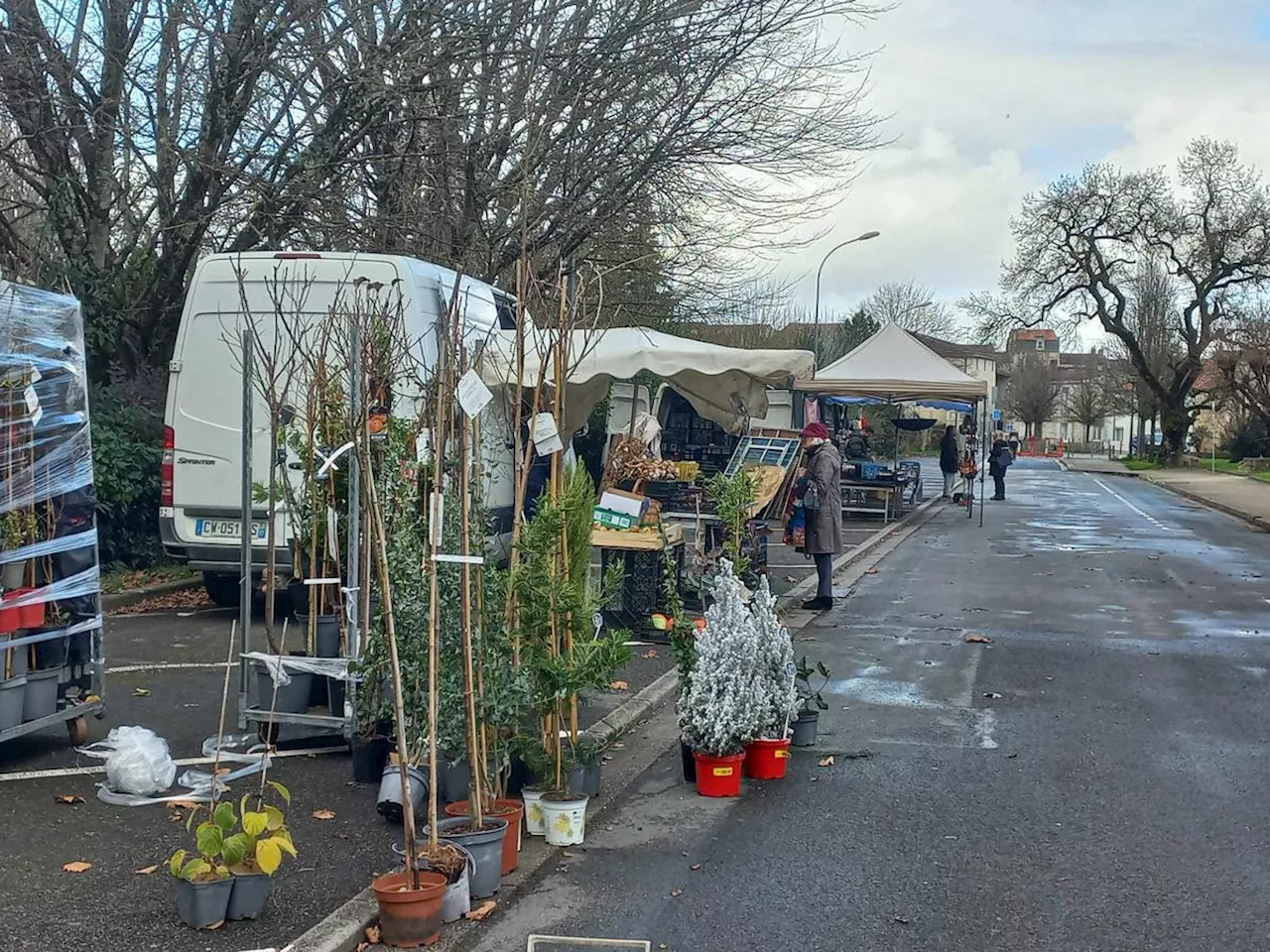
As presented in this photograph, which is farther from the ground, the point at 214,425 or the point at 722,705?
the point at 214,425

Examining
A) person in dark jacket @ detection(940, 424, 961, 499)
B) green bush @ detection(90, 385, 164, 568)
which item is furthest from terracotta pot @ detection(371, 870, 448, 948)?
person in dark jacket @ detection(940, 424, 961, 499)

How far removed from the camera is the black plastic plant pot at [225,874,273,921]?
421 cm

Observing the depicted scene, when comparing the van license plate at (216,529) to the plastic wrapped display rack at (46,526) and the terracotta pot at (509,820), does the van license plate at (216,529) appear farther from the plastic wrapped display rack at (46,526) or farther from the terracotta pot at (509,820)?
the terracotta pot at (509,820)

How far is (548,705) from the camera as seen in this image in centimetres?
545

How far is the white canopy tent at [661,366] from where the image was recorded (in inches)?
421

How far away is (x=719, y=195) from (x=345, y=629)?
1202 centimetres

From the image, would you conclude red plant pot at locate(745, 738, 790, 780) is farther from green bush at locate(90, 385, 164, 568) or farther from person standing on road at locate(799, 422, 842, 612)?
green bush at locate(90, 385, 164, 568)

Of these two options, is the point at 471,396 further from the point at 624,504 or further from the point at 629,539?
the point at 624,504

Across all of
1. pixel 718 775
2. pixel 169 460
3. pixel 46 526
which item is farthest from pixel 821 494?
pixel 46 526

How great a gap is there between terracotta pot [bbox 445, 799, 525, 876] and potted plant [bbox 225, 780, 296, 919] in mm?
890

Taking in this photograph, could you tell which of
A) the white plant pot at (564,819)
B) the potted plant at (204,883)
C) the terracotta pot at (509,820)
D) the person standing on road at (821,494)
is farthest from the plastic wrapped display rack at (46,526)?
the person standing on road at (821,494)

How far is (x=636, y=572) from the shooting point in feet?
34.3

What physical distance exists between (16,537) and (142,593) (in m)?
5.83

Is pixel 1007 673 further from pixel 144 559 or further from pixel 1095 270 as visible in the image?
pixel 1095 270
